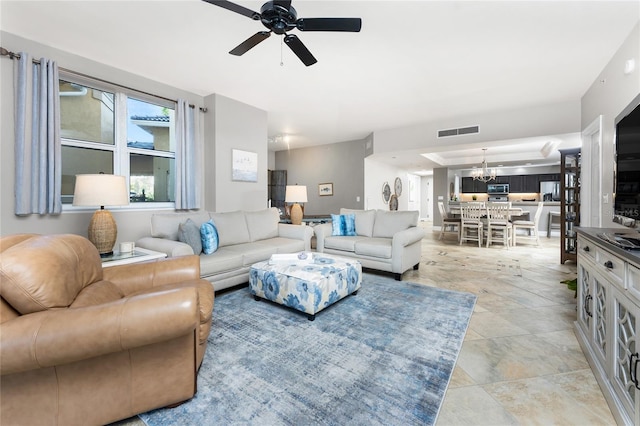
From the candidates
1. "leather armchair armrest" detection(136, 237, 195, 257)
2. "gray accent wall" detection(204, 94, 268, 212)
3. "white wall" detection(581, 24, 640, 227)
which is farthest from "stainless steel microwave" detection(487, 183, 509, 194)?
"leather armchair armrest" detection(136, 237, 195, 257)

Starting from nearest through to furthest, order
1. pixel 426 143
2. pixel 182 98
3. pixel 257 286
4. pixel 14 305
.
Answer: pixel 14 305
pixel 257 286
pixel 182 98
pixel 426 143

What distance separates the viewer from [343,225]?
4.50 m

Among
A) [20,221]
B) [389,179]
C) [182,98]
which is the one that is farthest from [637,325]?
[389,179]

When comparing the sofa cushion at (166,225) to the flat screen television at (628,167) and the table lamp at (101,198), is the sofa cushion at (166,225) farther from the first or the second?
the flat screen television at (628,167)

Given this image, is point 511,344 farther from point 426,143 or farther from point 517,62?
point 426,143

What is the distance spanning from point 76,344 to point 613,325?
2.41 metres

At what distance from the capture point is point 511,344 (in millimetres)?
2014

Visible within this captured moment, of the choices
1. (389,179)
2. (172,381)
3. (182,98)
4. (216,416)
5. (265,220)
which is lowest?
(216,416)

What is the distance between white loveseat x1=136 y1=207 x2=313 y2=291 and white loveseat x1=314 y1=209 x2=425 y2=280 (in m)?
0.45

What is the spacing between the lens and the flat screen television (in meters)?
1.56

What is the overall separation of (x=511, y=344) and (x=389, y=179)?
262 inches

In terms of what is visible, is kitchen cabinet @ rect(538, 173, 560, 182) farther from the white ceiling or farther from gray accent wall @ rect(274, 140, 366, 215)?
gray accent wall @ rect(274, 140, 366, 215)

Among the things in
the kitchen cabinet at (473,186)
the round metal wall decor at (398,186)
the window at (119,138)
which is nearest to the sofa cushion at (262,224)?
the window at (119,138)

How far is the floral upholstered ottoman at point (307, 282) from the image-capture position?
7.77 ft
